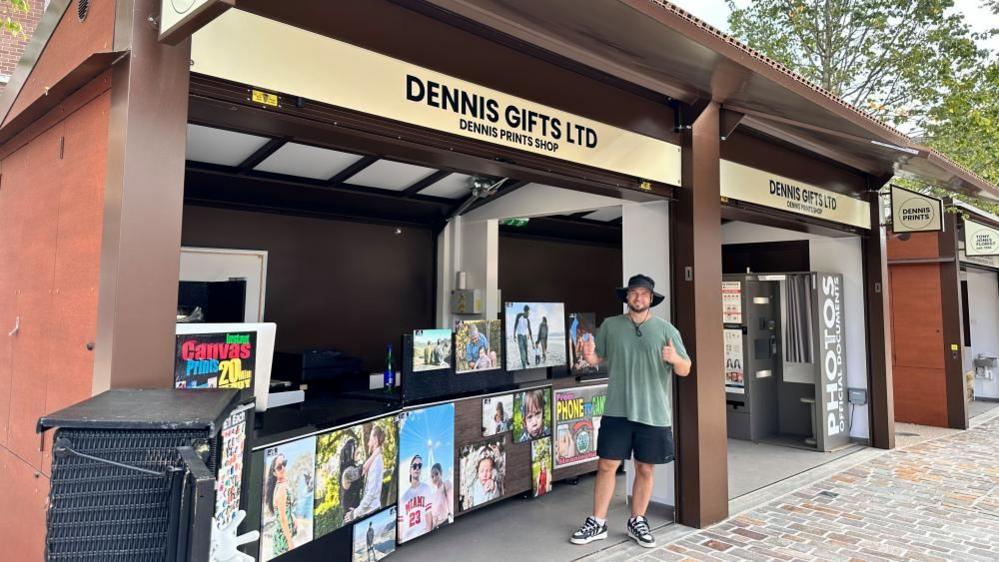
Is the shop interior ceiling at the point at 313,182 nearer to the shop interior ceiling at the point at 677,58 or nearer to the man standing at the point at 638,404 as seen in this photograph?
the shop interior ceiling at the point at 677,58

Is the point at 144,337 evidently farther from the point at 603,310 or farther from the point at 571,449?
the point at 603,310

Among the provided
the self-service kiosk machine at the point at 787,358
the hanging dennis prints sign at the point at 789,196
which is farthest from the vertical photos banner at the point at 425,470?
the self-service kiosk machine at the point at 787,358

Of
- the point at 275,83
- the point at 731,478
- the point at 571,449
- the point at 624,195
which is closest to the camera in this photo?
the point at 275,83

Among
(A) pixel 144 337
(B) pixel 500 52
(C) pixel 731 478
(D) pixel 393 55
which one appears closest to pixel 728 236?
(C) pixel 731 478

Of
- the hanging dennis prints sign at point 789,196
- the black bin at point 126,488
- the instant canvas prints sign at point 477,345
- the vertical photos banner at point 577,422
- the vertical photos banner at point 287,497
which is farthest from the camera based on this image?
the hanging dennis prints sign at point 789,196

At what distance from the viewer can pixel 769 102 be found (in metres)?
4.20

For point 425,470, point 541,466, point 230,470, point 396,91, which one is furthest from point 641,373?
point 230,470

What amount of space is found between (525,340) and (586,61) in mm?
2107

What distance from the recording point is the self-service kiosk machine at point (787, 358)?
6.44m

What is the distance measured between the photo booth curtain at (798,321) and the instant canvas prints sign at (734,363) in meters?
0.58

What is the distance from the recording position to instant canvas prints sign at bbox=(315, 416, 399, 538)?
2941 millimetres

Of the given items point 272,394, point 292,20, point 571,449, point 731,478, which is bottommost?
point 731,478

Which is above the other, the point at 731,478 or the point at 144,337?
the point at 144,337

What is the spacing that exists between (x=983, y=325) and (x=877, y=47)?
5.63 meters
